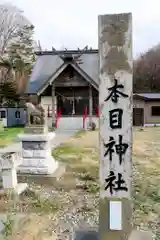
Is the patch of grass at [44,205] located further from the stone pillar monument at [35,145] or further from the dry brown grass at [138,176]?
the stone pillar monument at [35,145]

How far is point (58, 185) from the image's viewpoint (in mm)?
6660

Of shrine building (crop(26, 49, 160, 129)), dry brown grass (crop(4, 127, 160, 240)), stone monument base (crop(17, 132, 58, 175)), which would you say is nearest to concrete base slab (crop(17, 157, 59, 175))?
stone monument base (crop(17, 132, 58, 175))

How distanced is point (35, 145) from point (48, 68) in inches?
684

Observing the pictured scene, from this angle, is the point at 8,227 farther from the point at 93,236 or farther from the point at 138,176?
the point at 138,176

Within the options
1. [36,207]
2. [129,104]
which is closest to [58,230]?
[36,207]

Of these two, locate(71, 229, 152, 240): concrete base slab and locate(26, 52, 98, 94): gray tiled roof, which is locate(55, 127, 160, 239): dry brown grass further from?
locate(26, 52, 98, 94): gray tiled roof

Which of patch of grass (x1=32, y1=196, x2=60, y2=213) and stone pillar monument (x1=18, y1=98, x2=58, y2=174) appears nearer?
patch of grass (x1=32, y1=196, x2=60, y2=213)

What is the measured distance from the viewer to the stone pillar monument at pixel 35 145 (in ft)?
23.6

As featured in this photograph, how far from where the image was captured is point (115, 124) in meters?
3.14

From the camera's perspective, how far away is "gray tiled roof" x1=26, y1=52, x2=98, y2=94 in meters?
21.5

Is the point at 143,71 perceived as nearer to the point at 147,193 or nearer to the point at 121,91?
the point at 147,193

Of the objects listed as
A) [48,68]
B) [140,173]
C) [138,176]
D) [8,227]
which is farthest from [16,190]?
[48,68]

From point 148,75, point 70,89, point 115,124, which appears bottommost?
point 115,124

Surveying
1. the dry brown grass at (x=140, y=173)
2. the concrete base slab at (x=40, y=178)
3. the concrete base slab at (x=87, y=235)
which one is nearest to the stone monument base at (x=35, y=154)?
the concrete base slab at (x=40, y=178)
